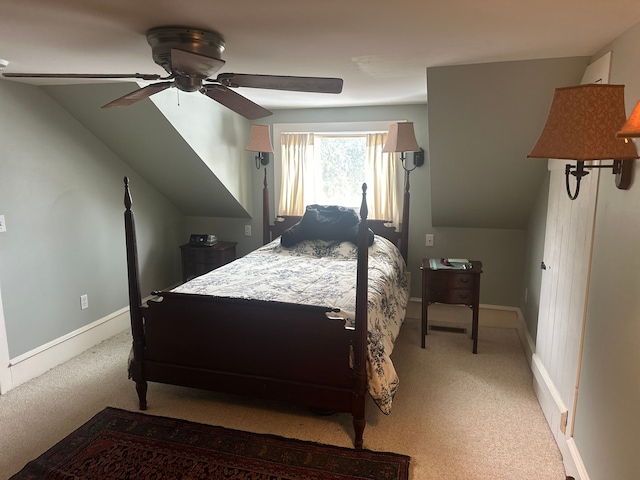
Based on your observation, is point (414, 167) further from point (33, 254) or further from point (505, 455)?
point (33, 254)

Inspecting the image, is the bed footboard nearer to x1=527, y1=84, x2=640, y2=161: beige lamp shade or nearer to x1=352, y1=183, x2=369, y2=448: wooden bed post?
x1=352, y1=183, x2=369, y2=448: wooden bed post

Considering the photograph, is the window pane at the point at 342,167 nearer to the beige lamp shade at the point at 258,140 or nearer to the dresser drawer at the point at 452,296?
the beige lamp shade at the point at 258,140

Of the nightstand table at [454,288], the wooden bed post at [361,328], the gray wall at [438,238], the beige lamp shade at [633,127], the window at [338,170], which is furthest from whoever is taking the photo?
the window at [338,170]

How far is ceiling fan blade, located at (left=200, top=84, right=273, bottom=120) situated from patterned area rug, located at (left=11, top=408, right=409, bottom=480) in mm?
1723

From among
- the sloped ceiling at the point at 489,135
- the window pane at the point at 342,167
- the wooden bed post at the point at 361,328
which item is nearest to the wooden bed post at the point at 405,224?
the sloped ceiling at the point at 489,135

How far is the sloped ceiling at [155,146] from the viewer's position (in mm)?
3078

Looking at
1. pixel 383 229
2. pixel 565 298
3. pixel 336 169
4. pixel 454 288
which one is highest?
pixel 336 169

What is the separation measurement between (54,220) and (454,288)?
9.98 ft

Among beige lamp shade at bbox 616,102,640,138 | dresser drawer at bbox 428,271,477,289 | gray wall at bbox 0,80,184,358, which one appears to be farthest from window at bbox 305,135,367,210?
beige lamp shade at bbox 616,102,640,138

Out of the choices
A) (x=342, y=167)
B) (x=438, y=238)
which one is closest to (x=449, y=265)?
(x=438, y=238)

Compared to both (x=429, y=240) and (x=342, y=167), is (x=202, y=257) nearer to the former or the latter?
(x=342, y=167)

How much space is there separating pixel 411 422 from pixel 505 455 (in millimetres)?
507

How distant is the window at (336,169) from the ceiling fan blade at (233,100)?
1.92 metres

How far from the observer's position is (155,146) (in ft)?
11.7
